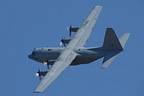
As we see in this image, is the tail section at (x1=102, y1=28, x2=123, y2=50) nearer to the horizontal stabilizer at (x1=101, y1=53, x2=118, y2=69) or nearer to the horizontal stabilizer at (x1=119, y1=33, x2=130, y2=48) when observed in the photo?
the horizontal stabilizer at (x1=119, y1=33, x2=130, y2=48)

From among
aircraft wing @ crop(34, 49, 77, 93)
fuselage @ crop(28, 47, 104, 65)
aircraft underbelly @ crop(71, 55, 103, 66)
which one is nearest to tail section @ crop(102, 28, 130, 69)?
fuselage @ crop(28, 47, 104, 65)

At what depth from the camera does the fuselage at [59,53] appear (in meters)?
146

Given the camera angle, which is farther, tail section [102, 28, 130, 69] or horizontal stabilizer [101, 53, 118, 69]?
tail section [102, 28, 130, 69]

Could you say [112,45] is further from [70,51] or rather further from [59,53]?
[59,53]

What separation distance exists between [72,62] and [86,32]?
9.65 metres

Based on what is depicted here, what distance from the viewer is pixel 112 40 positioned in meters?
143

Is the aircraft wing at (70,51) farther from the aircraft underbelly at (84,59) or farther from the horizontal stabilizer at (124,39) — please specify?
the horizontal stabilizer at (124,39)

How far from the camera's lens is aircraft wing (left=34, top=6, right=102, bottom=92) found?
132 m

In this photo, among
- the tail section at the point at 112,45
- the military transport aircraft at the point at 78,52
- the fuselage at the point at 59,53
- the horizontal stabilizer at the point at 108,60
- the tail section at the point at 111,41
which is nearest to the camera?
the horizontal stabilizer at the point at 108,60

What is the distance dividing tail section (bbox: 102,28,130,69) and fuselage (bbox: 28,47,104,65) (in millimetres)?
2326

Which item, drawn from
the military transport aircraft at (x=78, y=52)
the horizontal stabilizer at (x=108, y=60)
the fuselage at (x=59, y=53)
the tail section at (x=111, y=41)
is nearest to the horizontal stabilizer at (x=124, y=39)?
the military transport aircraft at (x=78, y=52)

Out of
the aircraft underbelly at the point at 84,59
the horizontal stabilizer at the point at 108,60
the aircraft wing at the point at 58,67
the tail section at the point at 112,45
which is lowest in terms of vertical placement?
the aircraft underbelly at the point at 84,59

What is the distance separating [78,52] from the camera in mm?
146875

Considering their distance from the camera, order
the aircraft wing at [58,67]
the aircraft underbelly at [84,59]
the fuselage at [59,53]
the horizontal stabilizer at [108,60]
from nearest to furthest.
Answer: the aircraft wing at [58,67]
the horizontal stabilizer at [108,60]
the fuselage at [59,53]
the aircraft underbelly at [84,59]
